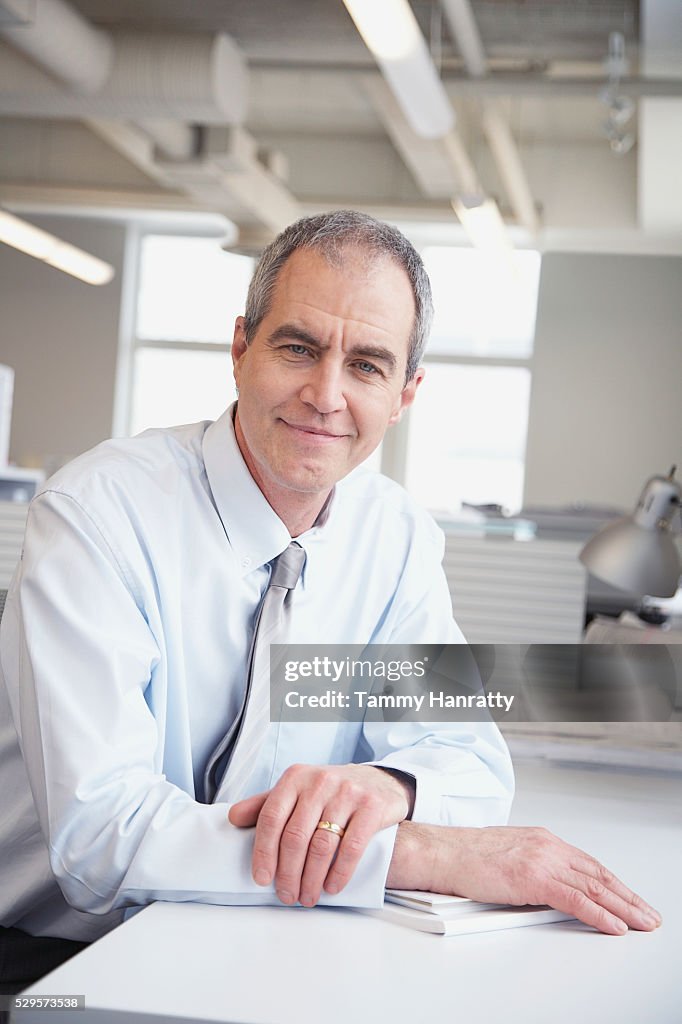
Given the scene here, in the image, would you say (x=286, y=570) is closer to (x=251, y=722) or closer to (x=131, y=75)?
(x=251, y=722)

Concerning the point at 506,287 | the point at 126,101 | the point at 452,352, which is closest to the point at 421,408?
the point at 452,352

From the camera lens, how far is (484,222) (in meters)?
6.24

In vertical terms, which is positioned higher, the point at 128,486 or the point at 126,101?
the point at 126,101

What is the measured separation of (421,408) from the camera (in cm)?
926

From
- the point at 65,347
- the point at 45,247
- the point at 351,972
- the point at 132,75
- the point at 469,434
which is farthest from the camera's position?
the point at 65,347

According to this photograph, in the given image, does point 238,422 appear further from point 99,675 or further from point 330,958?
point 330,958

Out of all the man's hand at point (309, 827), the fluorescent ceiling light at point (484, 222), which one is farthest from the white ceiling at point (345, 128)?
the man's hand at point (309, 827)

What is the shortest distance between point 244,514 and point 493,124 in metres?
5.93

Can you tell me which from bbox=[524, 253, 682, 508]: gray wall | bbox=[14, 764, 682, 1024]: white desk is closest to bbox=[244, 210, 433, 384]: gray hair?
bbox=[14, 764, 682, 1024]: white desk

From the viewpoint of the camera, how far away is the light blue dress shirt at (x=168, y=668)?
0.88 m

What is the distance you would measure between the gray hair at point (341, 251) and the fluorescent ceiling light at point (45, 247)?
19.4 feet

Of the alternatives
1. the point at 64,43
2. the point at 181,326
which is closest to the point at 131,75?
the point at 64,43

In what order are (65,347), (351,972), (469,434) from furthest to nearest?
(65,347), (469,434), (351,972)

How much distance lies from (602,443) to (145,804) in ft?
27.3
